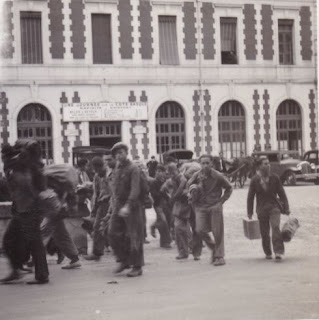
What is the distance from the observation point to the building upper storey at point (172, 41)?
852 cm

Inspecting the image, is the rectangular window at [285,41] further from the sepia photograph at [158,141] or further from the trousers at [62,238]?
the trousers at [62,238]

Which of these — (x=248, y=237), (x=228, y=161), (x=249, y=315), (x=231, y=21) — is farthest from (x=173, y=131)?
(x=249, y=315)

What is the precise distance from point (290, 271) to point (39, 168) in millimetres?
3213

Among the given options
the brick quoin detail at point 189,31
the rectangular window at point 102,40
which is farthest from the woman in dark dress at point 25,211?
the brick quoin detail at point 189,31

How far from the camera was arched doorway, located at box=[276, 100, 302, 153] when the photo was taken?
30.2 feet

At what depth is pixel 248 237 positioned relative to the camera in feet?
35.0

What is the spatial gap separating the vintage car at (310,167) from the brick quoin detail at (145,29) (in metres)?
2.28

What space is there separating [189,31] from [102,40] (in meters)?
1.04

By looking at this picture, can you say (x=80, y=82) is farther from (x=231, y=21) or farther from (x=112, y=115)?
(x=231, y=21)

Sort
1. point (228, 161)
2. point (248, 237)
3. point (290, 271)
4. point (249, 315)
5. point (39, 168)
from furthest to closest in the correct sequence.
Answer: point (248, 237) → point (228, 161) → point (290, 271) → point (39, 168) → point (249, 315)

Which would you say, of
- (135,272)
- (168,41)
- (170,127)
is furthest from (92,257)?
(168,41)

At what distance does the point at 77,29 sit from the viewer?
853cm

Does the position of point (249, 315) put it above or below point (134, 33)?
below

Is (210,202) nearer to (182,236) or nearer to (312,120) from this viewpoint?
(182,236)
